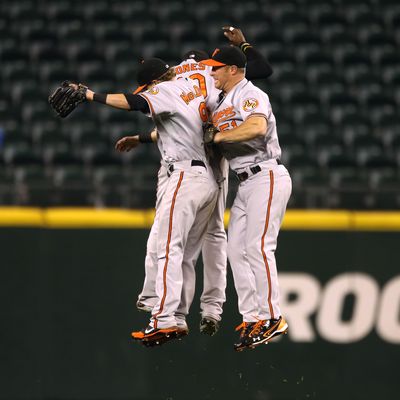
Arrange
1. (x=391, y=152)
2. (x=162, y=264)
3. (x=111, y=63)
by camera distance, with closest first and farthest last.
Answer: (x=162, y=264)
(x=391, y=152)
(x=111, y=63)

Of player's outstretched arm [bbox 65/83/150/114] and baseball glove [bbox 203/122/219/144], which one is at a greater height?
player's outstretched arm [bbox 65/83/150/114]

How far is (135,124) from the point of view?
12242 millimetres

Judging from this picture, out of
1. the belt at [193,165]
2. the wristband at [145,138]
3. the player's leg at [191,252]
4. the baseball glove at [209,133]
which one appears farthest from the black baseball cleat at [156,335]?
the wristband at [145,138]

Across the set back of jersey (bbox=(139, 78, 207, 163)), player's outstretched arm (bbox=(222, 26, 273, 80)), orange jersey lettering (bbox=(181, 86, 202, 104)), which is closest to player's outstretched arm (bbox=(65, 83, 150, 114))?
back of jersey (bbox=(139, 78, 207, 163))

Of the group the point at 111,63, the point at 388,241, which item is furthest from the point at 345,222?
the point at 111,63

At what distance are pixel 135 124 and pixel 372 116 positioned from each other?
325 centimetres

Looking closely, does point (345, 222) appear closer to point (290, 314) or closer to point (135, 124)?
point (290, 314)

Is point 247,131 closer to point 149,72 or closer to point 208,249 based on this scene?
point 149,72

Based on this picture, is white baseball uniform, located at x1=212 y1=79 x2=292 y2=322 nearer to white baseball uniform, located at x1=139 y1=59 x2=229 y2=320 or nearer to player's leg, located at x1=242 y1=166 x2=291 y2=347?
player's leg, located at x1=242 y1=166 x2=291 y2=347

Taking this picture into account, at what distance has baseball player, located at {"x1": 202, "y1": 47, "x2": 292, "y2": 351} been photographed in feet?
19.6

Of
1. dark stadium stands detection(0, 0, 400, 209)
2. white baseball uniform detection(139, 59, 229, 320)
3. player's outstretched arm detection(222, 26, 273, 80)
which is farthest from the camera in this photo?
dark stadium stands detection(0, 0, 400, 209)

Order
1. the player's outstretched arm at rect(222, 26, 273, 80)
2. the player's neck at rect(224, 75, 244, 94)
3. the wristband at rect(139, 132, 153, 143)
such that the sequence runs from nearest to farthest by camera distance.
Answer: the player's neck at rect(224, 75, 244, 94) → the player's outstretched arm at rect(222, 26, 273, 80) → the wristband at rect(139, 132, 153, 143)

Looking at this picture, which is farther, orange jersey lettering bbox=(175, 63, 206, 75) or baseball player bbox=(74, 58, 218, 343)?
orange jersey lettering bbox=(175, 63, 206, 75)

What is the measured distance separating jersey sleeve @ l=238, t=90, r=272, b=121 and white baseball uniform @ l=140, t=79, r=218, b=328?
38 cm
